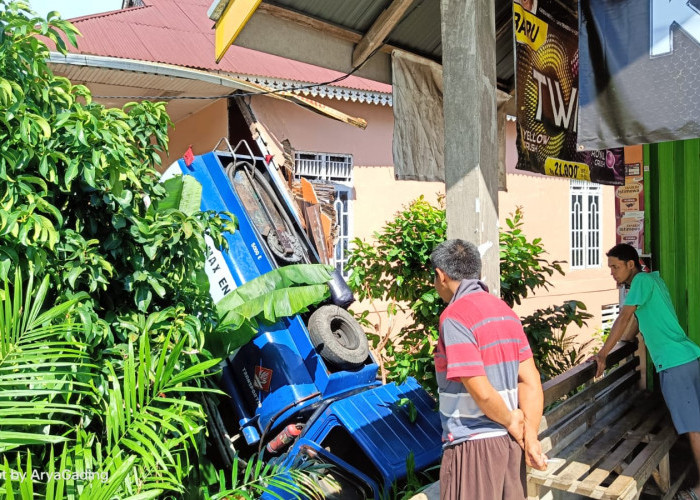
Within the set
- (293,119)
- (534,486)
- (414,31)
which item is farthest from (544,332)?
(293,119)

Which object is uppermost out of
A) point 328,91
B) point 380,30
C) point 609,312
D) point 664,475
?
point 328,91

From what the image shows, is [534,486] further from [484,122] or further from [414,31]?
[414,31]

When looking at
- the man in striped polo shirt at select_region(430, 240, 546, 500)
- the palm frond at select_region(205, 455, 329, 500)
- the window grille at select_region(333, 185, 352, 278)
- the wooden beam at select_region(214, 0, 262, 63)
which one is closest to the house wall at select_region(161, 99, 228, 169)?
the window grille at select_region(333, 185, 352, 278)

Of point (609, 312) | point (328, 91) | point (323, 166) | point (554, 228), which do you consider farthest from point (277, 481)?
point (609, 312)

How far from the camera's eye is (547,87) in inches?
157

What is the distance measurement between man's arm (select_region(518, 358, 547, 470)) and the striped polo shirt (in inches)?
2.8

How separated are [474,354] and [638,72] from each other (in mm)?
1531

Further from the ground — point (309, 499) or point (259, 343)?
point (259, 343)

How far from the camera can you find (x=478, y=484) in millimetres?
2553

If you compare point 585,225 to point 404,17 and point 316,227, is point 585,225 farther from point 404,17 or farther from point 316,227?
point 404,17

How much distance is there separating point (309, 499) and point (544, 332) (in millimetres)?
2072

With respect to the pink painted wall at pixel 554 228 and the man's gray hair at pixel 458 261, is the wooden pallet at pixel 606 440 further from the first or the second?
the pink painted wall at pixel 554 228

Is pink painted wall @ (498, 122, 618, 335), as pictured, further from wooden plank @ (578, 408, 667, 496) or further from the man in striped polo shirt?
the man in striped polo shirt

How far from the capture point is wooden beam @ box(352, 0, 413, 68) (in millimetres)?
3996
